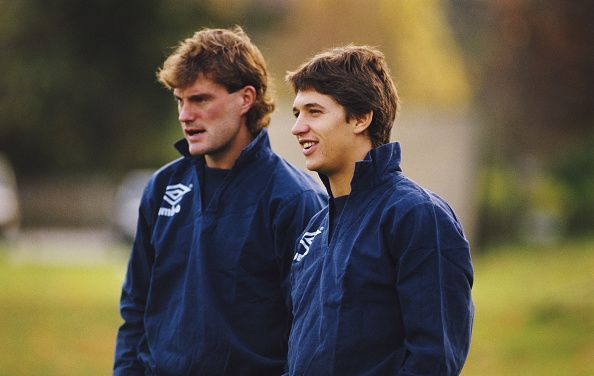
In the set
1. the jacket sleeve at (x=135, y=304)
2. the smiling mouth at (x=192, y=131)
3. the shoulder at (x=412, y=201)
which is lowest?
the jacket sleeve at (x=135, y=304)

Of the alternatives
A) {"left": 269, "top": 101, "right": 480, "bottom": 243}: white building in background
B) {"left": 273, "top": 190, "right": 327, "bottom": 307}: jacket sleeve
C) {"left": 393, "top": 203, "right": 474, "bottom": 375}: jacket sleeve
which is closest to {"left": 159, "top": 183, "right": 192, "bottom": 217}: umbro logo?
{"left": 273, "top": 190, "right": 327, "bottom": 307}: jacket sleeve

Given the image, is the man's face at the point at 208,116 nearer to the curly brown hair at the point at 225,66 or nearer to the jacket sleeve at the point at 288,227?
the curly brown hair at the point at 225,66

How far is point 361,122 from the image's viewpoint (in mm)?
3947

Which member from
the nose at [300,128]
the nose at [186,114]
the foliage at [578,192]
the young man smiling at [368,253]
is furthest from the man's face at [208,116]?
the foliage at [578,192]

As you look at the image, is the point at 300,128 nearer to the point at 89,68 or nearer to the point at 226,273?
the point at 226,273

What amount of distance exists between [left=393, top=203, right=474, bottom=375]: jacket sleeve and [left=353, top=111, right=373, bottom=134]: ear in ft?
1.40

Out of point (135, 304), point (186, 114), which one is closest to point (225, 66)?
point (186, 114)

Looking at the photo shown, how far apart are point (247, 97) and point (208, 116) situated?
0.25 meters

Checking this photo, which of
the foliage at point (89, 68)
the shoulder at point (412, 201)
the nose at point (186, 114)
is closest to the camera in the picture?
the shoulder at point (412, 201)

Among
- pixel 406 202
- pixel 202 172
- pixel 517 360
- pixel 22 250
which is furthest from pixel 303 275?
pixel 22 250

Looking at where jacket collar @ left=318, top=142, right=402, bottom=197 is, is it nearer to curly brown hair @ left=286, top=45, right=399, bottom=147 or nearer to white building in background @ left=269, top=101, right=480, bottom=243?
curly brown hair @ left=286, top=45, right=399, bottom=147

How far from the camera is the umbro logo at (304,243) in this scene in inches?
164

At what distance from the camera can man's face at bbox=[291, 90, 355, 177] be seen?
12.9ft

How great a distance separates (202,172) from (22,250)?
2174cm
